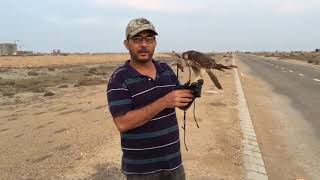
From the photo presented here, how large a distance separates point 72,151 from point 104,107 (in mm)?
7811

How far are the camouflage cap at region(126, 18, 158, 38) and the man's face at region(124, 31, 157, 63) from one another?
0.03m

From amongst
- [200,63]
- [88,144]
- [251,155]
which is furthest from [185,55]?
[88,144]

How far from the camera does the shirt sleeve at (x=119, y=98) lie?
3.39m

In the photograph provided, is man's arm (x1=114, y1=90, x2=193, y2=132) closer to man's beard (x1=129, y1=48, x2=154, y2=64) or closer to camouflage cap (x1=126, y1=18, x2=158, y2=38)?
man's beard (x1=129, y1=48, x2=154, y2=64)

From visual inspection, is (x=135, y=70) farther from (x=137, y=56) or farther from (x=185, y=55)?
(x=185, y=55)

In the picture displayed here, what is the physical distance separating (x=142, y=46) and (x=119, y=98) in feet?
1.30

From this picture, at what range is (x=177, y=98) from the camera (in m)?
3.24

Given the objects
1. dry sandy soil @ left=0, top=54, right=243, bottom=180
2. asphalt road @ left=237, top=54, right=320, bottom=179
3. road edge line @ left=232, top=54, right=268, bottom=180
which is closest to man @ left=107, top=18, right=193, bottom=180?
dry sandy soil @ left=0, top=54, right=243, bottom=180

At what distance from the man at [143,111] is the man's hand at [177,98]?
6cm

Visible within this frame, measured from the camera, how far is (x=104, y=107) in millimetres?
16844

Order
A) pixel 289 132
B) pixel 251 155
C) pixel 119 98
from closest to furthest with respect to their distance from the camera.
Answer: pixel 119 98, pixel 251 155, pixel 289 132

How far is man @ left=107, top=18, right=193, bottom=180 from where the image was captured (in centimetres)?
340

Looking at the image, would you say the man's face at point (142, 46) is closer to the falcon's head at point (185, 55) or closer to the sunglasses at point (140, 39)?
the sunglasses at point (140, 39)

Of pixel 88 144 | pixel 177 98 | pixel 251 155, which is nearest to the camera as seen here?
pixel 177 98
